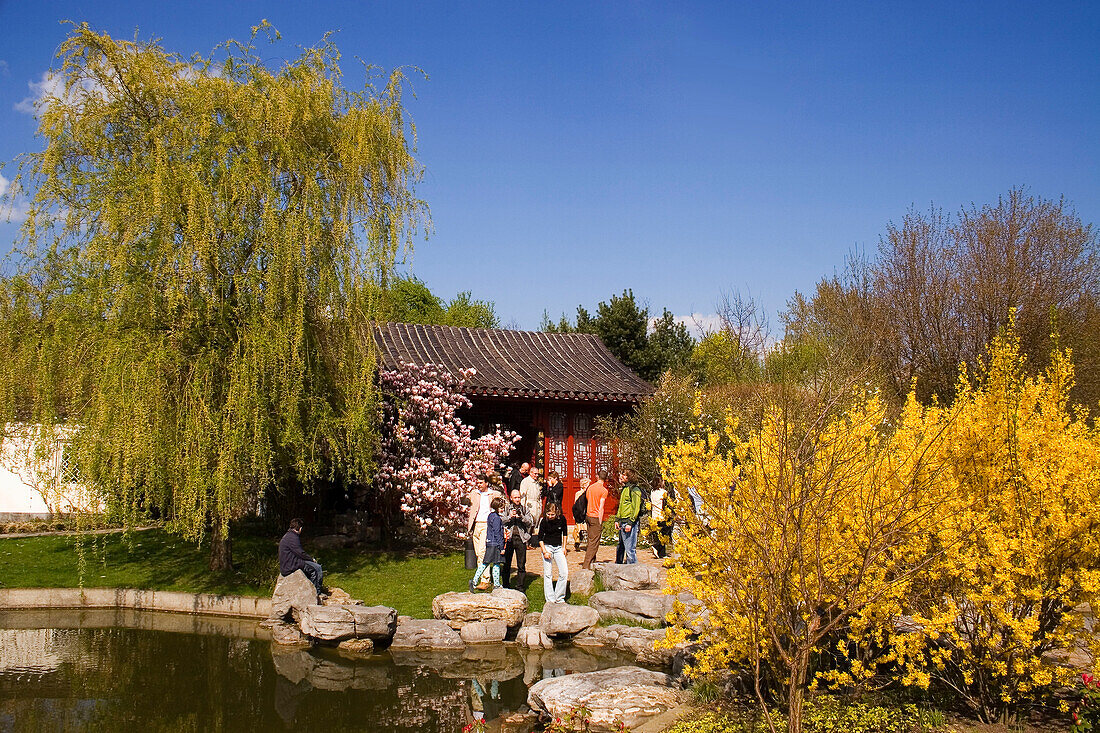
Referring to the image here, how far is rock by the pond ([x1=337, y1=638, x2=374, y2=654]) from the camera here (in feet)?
36.6

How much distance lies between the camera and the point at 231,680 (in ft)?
32.2

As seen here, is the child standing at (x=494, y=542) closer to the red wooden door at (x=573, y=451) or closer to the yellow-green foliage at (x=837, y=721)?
the yellow-green foliage at (x=837, y=721)

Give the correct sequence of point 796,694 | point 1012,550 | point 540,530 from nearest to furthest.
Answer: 1. point 796,694
2. point 1012,550
3. point 540,530

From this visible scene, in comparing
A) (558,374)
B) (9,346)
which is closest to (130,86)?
(9,346)

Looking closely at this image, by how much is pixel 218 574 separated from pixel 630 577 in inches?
269

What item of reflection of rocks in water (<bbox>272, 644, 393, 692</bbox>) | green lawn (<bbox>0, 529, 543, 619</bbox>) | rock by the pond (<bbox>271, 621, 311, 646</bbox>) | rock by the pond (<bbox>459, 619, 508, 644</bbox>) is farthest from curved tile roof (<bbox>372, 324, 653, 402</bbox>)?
reflection of rocks in water (<bbox>272, 644, 393, 692</bbox>)

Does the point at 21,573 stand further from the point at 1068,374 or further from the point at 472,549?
the point at 1068,374

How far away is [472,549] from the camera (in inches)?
563

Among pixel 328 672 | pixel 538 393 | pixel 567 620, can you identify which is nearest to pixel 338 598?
pixel 328 672

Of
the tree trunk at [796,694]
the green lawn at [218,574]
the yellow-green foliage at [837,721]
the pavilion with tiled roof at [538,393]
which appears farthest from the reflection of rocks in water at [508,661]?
the pavilion with tiled roof at [538,393]

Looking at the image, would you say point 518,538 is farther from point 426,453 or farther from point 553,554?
point 426,453

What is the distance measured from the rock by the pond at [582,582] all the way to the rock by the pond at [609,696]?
445cm

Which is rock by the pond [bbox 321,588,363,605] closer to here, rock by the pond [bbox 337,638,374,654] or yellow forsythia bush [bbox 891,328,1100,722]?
rock by the pond [bbox 337,638,374,654]

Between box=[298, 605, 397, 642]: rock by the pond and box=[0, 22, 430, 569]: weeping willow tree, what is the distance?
7.97ft
